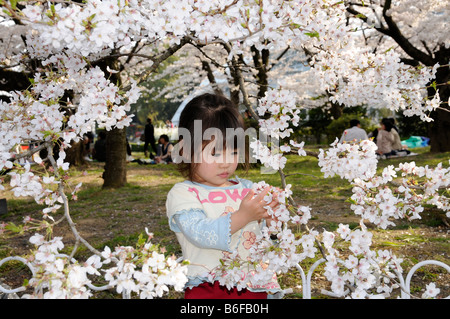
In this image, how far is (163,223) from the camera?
6.29 metres

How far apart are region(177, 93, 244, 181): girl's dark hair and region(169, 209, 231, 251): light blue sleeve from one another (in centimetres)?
36

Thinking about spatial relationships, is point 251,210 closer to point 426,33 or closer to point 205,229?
point 205,229

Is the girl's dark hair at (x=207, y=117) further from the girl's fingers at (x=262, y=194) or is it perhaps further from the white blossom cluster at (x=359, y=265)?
the white blossom cluster at (x=359, y=265)

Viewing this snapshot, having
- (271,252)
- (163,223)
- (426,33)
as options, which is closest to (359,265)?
(271,252)

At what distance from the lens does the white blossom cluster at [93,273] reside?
1613 millimetres

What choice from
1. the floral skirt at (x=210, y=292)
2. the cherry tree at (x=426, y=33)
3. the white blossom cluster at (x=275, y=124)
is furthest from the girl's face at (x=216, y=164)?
the cherry tree at (x=426, y=33)

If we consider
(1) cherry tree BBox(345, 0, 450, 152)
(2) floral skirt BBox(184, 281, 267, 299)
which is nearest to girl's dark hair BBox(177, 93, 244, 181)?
(2) floral skirt BBox(184, 281, 267, 299)

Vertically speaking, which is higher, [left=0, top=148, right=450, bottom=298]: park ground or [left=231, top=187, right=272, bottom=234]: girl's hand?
[left=231, top=187, right=272, bottom=234]: girl's hand

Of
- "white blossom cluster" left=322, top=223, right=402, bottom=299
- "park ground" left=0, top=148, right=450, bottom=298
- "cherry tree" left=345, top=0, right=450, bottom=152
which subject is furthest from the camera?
"cherry tree" left=345, top=0, right=450, bottom=152

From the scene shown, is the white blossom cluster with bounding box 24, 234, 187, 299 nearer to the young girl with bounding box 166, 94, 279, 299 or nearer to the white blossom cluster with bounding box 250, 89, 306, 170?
the young girl with bounding box 166, 94, 279, 299

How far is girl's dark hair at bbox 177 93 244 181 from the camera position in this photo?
2.48 meters
